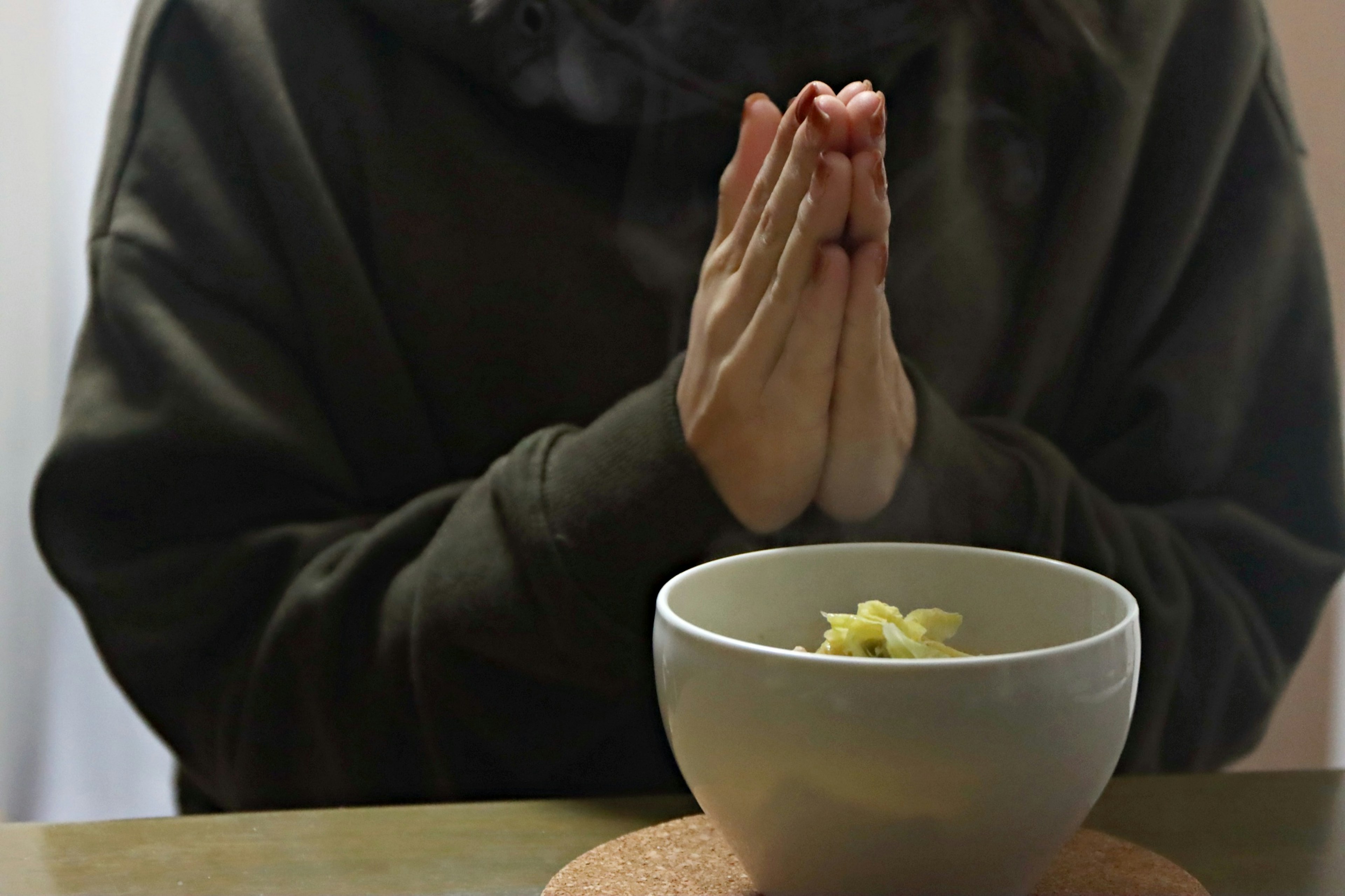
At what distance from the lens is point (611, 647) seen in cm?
64

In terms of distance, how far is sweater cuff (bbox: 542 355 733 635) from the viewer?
60 cm

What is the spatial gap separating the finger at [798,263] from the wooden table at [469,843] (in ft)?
0.77

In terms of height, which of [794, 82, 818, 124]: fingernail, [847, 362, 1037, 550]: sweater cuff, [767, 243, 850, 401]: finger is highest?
[794, 82, 818, 124]: fingernail

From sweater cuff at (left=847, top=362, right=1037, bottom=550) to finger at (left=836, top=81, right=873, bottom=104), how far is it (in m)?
0.16

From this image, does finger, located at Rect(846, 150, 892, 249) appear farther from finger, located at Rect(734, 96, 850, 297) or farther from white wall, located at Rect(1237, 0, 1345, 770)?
white wall, located at Rect(1237, 0, 1345, 770)

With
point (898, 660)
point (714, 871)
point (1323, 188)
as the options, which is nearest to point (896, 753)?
point (898, 660)

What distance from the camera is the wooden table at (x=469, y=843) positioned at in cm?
49

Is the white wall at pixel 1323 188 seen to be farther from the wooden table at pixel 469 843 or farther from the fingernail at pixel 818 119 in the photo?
the fingernail at pixel 818 119

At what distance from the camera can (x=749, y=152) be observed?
616mm

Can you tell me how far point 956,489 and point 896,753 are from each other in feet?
0.99

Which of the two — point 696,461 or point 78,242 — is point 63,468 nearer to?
point 78,242

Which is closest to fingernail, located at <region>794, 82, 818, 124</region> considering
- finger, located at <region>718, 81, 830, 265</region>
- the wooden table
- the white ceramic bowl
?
finger, located at <region>718, 81, 830, 265</region>

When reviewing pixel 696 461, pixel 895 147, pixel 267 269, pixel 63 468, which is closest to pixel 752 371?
pixel 696 461

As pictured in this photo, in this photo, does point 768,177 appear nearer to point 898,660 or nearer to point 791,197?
point 791,197
